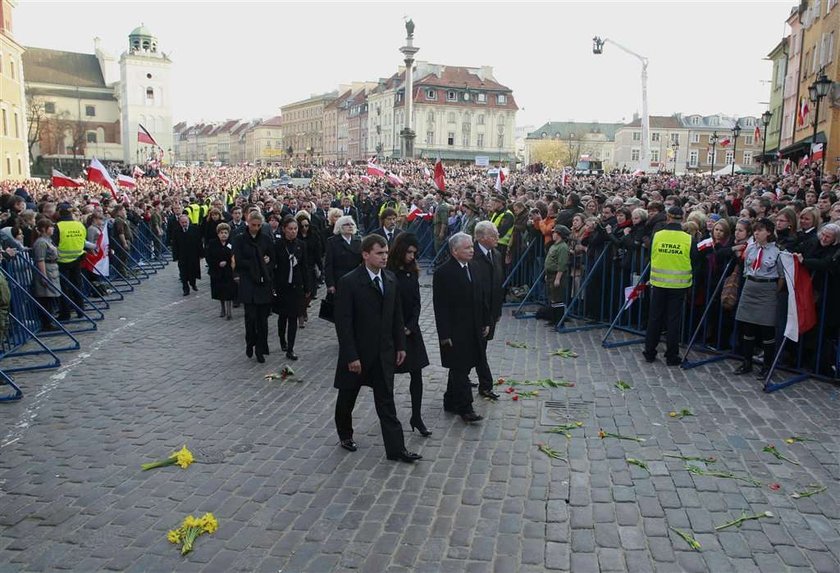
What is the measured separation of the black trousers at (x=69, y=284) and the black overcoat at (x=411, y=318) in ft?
25.5

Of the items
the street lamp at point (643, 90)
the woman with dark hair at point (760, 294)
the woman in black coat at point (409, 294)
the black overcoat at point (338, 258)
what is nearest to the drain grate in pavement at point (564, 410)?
the woman in black coat at point (409, 294)

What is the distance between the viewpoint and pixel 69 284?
12.2 meters

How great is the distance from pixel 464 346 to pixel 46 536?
376cm

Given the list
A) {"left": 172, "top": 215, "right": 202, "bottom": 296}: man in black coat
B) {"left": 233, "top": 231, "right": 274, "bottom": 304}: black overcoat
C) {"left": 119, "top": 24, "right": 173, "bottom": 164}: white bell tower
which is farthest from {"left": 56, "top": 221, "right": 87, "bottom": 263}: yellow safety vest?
{"left": 119, "top": 24, "right": 173, "bottom": 164}: white bell tower

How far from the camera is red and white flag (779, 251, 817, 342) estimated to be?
25.7ft

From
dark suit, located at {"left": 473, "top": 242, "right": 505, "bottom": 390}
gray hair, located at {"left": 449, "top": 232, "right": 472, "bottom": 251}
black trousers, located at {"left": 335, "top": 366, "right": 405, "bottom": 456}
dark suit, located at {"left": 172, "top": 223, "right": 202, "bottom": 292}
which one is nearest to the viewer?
black trousers, located at {"left": 335, "top": 366, "right": 405, "bottom": 456}

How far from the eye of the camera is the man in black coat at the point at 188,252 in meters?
15.2

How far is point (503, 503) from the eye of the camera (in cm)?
526

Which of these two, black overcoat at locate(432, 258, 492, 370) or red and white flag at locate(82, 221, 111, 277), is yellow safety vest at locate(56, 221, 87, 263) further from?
black overcoat at locate(432, 258, 492, 370)

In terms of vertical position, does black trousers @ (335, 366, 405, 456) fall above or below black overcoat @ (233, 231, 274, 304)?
below

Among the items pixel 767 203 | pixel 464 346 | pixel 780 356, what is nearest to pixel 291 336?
→ pixel 464 346

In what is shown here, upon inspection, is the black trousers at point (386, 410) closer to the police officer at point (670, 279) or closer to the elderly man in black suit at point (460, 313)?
the elderly man in black suit at point (460, 313)

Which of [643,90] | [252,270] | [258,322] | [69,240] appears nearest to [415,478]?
[258,322]

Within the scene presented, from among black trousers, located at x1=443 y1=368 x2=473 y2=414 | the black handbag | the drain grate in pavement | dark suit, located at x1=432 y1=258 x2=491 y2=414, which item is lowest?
the drain grate in pavement
